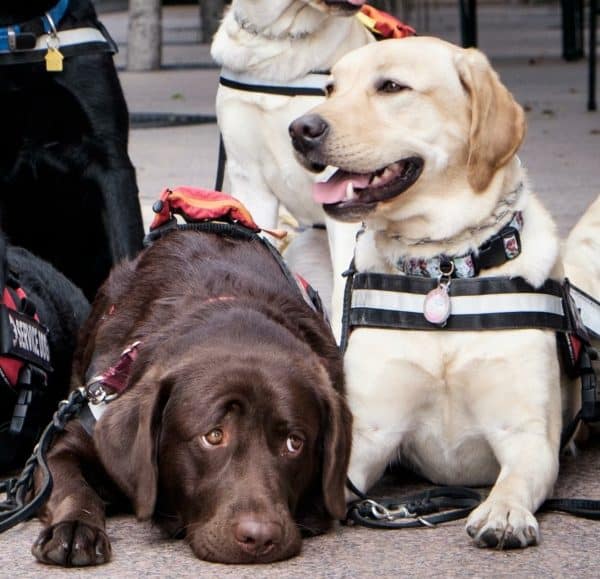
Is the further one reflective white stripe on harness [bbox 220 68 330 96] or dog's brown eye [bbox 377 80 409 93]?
reflective white stripe on harness [bbox 220 68 330 96]

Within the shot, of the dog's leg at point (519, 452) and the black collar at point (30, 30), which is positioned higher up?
the black collar at point (30, 30)

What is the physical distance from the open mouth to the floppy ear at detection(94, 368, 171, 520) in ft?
2.74

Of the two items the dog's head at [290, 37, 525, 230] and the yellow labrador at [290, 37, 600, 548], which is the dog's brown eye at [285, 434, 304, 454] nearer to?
the yellow labrador at [290, 37, 600, 548]

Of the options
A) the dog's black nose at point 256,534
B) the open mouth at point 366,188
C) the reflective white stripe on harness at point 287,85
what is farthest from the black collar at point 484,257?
the reflective white stripe on harness at point 287,85

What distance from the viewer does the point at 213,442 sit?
361 cm

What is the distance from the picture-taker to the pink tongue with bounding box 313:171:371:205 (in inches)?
168

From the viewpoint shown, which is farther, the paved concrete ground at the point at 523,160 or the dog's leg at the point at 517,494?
the dog's leg at the point at 517,494

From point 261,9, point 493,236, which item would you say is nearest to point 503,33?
point 261,9

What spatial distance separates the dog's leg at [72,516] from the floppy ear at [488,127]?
1.35 metres

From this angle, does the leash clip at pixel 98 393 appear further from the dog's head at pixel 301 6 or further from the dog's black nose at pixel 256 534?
the dog's head at pixel 301 6

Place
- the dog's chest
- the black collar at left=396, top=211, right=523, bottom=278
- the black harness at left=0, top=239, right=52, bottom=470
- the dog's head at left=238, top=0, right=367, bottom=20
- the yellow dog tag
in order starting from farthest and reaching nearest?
the dog's head at left=238, top=0, right=367, bottom=20 → the yellow dog tag → the black harness at left=0, top=239, right=52, bottom=470 → the black collar at left=396, top=211, right=523, bottom=278 → the dog's chest

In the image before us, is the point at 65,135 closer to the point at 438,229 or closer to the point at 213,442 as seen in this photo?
the point at 438,229

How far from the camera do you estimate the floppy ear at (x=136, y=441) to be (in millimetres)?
3652

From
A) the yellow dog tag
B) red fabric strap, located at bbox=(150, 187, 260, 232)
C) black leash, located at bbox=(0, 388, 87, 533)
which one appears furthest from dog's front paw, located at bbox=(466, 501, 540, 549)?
the yellow dog tag
